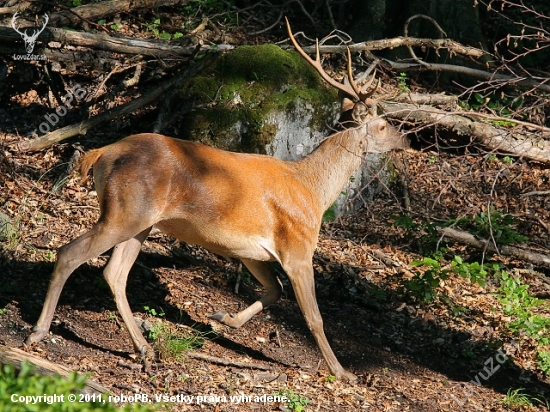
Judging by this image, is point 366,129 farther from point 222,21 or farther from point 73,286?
point 222,21

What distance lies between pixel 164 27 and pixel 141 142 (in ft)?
20.1

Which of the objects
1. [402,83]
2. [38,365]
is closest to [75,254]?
[38,365]

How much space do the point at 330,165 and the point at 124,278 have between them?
208cm

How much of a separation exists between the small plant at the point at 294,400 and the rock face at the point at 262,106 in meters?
3.39

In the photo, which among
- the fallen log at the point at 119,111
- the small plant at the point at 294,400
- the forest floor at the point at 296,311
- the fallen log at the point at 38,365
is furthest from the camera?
the fallen log at the point at 119,111

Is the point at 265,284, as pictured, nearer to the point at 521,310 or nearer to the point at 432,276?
the point at 432,276

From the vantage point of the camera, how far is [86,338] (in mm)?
6723

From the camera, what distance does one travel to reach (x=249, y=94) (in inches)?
376

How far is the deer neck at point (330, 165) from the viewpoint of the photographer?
7.52 m

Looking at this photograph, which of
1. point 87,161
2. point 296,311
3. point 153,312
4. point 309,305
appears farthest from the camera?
point 296,311

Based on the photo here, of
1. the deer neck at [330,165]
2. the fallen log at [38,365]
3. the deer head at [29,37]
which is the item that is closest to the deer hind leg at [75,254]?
the fallen log at [38,365]

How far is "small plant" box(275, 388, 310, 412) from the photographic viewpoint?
6.18 metres

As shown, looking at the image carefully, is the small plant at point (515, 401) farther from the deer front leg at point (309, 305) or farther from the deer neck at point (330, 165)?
the deer neck at point (330, 165)

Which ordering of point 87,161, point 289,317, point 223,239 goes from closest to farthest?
point 87,161 < point 223,239 < point 289,317
